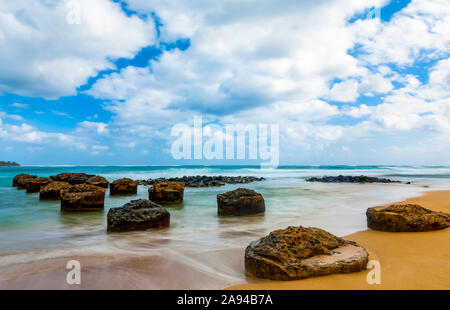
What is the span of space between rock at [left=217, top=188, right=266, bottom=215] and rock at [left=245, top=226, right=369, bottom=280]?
4076 millimetres

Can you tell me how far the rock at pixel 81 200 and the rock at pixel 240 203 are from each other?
3.80 m

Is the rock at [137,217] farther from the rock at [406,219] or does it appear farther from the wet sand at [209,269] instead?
the rock at [406,219]

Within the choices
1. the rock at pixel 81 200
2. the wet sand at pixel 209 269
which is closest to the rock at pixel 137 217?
the wet sand at pixel 209 269

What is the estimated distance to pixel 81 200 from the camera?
7.95 metres

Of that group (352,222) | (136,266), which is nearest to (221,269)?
(136,266)

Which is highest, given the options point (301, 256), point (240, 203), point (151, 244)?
point (301, 256)

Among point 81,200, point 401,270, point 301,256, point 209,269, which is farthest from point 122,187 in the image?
point 401,270

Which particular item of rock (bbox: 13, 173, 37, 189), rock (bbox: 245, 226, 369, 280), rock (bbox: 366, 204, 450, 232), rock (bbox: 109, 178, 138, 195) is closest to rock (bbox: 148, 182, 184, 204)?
rock (bbox: 109, 178, 138, 195)

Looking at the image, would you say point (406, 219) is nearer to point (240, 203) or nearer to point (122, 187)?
point (240, 203)

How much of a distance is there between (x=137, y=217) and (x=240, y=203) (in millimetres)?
2659

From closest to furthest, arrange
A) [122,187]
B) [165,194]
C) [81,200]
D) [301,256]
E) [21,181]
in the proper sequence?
1. [301,256]
2. [81,200]
3. [165,194]
4. [122,187]
5. [21,181]
